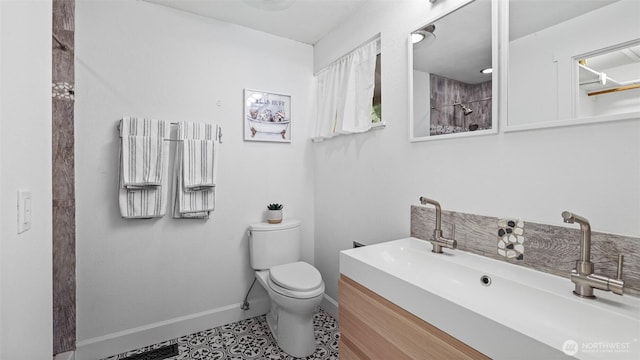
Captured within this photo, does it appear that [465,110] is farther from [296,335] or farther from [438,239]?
[296,335]

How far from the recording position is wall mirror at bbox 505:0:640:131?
2.79 ft

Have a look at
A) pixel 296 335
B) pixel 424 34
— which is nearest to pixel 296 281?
pixel 296 335

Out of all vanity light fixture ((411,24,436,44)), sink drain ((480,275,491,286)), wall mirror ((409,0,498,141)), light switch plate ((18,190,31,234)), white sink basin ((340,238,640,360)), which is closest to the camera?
white sink basin ((340,238,640,360))

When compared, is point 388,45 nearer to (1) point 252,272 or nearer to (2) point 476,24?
(2) point 476,24

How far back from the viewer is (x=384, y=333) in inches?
38.8

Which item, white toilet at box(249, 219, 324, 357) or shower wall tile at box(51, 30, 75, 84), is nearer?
shower wall tile at box(51, 30, 75, 84)

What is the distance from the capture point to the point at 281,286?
175 centimetres

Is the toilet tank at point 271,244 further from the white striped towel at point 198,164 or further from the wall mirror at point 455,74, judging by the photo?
the wall mirror at point 455,74

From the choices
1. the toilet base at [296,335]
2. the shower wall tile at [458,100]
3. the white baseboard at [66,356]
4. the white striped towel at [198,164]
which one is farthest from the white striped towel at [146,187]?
the shower wall tile at [458,100]

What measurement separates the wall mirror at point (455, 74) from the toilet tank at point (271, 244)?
123 cm

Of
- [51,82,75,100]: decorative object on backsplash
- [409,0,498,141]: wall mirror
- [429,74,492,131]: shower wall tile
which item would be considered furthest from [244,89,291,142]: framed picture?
[429,74,492,131]: shower wall tile

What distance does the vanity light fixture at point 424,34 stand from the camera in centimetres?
145

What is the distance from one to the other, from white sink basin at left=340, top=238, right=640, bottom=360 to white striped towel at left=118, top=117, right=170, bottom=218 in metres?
1.38

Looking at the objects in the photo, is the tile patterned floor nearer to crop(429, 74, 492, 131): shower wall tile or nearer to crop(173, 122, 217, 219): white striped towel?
crop(173, 122, 217, 219): white striped towel
